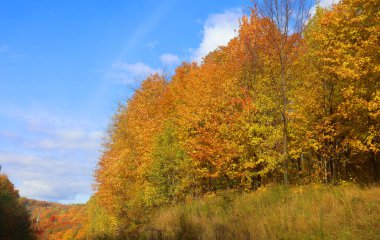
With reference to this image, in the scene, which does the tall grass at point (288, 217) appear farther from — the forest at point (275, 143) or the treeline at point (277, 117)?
the treeline at point (277, 117)

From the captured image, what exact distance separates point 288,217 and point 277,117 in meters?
9.91

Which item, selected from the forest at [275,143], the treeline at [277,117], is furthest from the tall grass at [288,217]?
the treeline at [277,117]

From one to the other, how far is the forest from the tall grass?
0.05 meters

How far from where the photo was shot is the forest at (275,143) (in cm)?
1252

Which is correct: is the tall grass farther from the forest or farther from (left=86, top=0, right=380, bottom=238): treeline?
(left=86, top=0, right=380, bottom=238): treeline

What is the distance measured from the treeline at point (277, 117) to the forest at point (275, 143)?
9 centimetres

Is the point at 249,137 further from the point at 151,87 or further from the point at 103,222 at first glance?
the point at 103,222

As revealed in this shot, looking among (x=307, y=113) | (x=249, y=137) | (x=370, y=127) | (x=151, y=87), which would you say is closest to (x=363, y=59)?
(x=370, y=127)

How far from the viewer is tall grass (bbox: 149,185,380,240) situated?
10445 mm

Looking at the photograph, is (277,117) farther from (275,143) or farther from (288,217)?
(288,217)

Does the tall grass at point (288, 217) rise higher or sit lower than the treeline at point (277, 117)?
lower

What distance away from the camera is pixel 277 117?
20.9m

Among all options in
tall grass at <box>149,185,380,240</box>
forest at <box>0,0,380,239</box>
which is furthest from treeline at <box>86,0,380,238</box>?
tall grass at <box>149,185,380,240</box>

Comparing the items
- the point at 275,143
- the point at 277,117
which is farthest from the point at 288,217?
the point at 277,117
